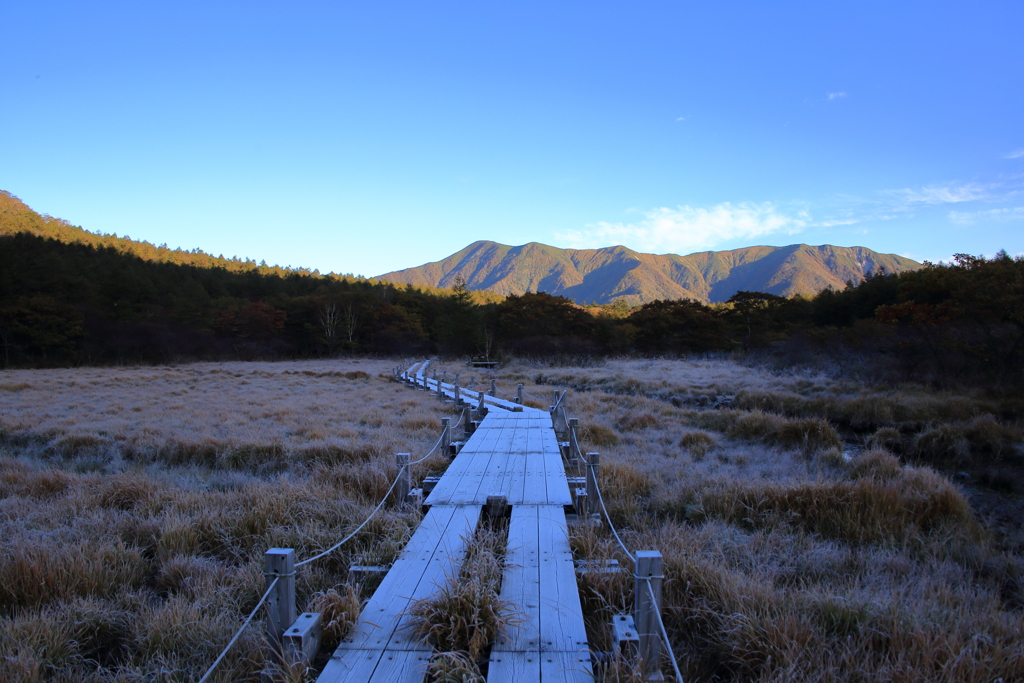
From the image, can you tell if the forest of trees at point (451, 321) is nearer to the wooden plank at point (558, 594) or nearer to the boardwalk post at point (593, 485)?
the boardwalk post at point (593, 485)

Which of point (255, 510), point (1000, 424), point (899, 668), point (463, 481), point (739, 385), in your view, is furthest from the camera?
point (739, 385)

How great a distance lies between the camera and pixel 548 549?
354 centimetres

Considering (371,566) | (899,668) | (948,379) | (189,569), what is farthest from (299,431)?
(948,379)

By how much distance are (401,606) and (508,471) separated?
2774 millimetres

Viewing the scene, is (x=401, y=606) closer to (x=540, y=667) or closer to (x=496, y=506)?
(x=540, y=667)

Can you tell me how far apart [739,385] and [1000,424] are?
7647 millimetres

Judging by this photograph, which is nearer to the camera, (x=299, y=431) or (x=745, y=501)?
(x=745, y=501)

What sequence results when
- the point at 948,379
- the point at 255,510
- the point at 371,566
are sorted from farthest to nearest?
the point at 948,379 → the point at 255,510 → the point at 371,566

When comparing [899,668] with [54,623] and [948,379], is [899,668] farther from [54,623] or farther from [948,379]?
[948,379]

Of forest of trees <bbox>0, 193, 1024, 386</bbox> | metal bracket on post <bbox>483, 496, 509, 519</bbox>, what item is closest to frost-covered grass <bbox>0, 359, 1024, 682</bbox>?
metal bracket on post <bbox>483, 496, 509, 519</bbox>

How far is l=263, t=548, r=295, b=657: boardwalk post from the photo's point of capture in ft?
7.80

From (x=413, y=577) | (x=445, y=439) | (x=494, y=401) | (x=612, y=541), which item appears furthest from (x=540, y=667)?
(x=494, y=401)

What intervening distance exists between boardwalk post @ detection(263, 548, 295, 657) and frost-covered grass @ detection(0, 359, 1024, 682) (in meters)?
0.23

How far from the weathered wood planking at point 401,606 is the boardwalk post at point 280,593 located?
0.96ft
